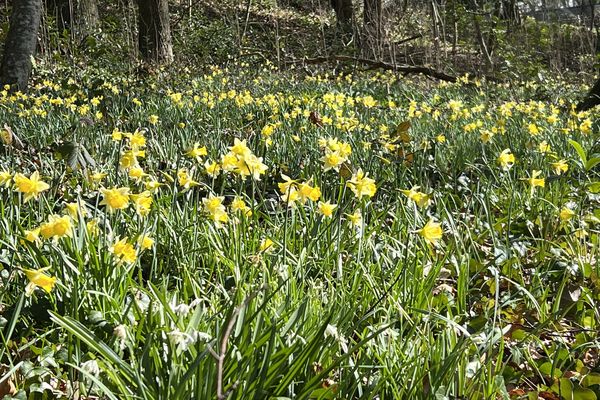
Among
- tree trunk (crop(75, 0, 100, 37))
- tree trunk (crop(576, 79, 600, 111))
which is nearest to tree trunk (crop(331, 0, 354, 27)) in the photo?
tree trunk (crop(75, 0, 100, 37))

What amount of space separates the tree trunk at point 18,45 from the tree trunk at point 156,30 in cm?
356

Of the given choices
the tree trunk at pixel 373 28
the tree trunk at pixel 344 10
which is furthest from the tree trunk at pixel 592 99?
the tree trunk at pixel 344 10

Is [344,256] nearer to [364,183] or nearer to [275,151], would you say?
[364,183]

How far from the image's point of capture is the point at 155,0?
1070cm

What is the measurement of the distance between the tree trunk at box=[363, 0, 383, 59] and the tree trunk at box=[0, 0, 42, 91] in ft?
16.1

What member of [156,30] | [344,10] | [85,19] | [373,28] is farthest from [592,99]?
[344,10]

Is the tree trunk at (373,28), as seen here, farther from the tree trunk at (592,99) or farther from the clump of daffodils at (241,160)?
the clump of daffodils at (241,160)

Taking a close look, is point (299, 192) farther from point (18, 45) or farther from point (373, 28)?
point (373, 28)

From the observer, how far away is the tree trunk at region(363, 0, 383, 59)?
9641 millimetres

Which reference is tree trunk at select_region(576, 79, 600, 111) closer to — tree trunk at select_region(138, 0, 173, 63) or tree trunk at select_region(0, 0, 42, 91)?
tree trunk at select_region(0, 0, 42, 91)

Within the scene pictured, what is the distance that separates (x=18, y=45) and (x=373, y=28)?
5992 millimetres

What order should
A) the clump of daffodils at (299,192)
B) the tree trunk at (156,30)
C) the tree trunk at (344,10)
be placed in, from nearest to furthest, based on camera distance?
the clump of daffodils at (299,192)
the tree trunk at (156,30)
the tree trunk at (344,10)

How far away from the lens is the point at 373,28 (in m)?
10.7

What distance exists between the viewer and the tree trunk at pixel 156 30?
10812 mm
